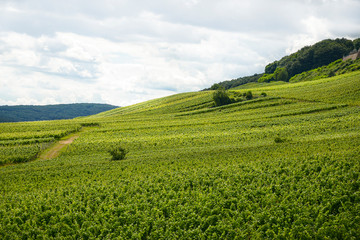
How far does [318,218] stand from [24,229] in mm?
23478

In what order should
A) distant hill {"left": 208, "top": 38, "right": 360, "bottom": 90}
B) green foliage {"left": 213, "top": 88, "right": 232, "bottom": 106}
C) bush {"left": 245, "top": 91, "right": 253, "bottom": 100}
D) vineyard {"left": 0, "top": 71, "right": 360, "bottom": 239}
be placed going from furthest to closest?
distant hill {"left": 208, "top": 38, "right": 360, "bottom": 90} → green foliage {"left": 213, "top": 88, "right": 232, "bottom": 106} → bush {"left": 245, "top": 91, "right": 253, "bottom": 100} → vineyard {"left": 0, "top": 71, "right": 360, "bottom": 239}

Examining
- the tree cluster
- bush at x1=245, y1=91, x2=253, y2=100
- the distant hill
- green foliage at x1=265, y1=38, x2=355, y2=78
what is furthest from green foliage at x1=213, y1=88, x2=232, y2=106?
green foliage at x1=265, y1=38, x2=355, y2=78

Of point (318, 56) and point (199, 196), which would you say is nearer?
point (199, 196)

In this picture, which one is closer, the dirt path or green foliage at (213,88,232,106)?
the dirt path

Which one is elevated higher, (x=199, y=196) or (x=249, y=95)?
(x=249, y=95)

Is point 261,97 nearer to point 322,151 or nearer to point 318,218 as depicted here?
point 322,151

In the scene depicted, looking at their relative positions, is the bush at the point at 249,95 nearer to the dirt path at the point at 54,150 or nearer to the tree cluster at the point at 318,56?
the dirt path at the point at 54,150

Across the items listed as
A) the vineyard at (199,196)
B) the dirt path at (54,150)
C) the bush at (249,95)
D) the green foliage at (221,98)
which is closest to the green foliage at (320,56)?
the bush at (249,95)

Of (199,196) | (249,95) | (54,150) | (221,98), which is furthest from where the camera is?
(221,98)

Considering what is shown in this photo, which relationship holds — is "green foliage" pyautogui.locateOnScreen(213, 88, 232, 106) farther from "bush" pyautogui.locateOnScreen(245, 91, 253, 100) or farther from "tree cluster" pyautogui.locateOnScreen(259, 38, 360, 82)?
"tree cluster" pyautogui.locateOnScreen(259, 38, 360, 82)

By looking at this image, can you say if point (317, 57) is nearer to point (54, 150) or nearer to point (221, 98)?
point (221, 98)

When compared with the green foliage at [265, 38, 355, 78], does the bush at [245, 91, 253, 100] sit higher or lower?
lower

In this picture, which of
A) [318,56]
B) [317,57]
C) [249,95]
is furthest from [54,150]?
[318,56]

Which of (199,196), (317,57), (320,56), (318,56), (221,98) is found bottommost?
(199,196)
